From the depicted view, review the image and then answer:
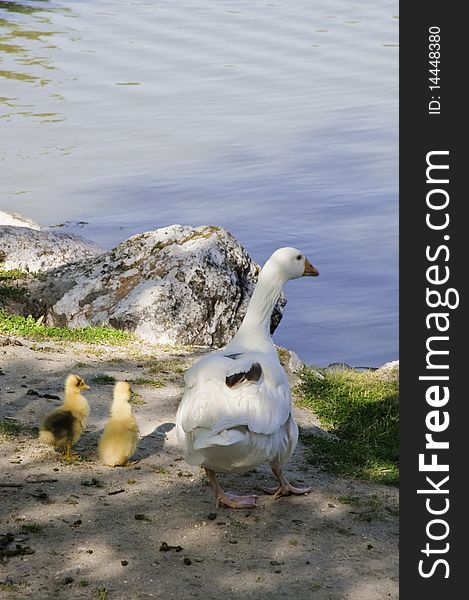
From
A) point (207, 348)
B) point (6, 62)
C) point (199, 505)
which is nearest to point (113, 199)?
point (207, 348)

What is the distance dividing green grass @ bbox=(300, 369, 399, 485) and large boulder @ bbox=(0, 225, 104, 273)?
4939 mm

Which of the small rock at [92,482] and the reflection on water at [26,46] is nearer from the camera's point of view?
the small rock at [92,482]

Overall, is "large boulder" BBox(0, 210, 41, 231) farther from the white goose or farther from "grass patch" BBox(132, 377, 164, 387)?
the white goose

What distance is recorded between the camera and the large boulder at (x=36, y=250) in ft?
46.6

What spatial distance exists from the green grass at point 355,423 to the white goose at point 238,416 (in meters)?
1.15

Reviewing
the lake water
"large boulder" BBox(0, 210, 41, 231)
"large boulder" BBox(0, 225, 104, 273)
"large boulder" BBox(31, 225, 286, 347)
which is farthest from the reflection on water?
A: "large boulder" BBox(31, 225, 286, 347)

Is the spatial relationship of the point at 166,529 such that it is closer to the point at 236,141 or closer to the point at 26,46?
the point at 236,141

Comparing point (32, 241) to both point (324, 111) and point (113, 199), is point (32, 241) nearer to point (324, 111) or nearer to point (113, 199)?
point (113, 199)

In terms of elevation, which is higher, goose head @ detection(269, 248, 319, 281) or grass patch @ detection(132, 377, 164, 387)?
goose head @ detection(269, 248, 319, 281)

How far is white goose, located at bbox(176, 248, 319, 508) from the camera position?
661 cm

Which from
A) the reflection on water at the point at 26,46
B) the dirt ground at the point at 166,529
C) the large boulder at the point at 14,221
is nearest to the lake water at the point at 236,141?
the reflection on water at the point at 26,46

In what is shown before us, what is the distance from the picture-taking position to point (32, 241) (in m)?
14.6

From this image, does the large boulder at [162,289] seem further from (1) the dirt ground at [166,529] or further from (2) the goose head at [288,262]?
(2) the goose head at [288,262]

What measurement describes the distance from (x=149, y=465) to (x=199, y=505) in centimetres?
81
